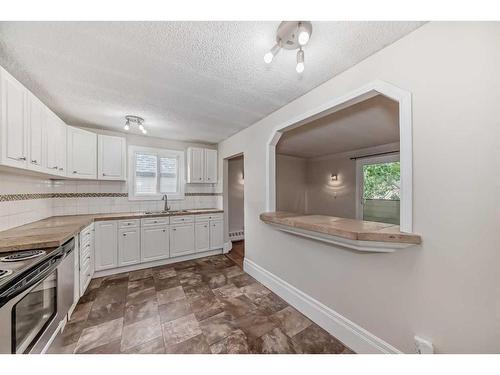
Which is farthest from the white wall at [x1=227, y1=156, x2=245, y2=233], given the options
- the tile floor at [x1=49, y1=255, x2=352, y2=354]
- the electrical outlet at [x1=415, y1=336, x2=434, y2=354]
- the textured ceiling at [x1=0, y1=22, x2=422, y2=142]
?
the electrical outlet at [x1=415, y1=336, x2=434, y2=354]

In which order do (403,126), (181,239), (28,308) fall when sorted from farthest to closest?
1. (181,239)
2. (403,126)
3. (28,308)

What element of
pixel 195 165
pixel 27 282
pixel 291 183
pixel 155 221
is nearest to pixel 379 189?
pixel 291 183

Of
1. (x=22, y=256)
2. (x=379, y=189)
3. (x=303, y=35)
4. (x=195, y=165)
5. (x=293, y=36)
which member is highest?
(x=293, y=36)

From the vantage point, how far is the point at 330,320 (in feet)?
5.63

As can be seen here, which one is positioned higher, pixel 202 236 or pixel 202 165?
pixel 202 165

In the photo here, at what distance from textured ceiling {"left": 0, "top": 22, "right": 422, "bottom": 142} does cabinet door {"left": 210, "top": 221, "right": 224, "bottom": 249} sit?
222 centimetres

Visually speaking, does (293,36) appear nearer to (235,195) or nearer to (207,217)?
(207,217)

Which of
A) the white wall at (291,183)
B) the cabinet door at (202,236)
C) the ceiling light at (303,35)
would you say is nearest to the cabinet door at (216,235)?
the cabinet door at (202,236)

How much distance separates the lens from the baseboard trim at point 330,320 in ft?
4.63

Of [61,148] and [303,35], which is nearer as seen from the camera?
[303,35]

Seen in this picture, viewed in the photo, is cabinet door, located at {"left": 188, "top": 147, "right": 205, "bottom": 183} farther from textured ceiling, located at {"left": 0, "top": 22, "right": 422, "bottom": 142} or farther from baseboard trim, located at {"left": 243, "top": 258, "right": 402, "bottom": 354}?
baseboard trim, located at {"left": 243, "top": 258, "right": 402, "bottom": 354}

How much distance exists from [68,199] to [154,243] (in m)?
1.53

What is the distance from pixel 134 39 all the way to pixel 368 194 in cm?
467

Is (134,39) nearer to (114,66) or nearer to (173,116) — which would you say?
(114,66)
